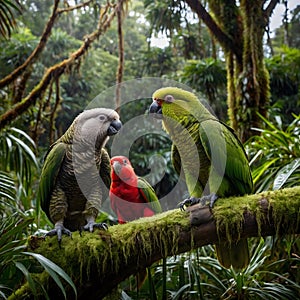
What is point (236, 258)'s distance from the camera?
1903 mm

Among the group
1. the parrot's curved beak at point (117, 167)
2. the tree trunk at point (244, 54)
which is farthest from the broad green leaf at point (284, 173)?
the tree trunk at point (244, 54)

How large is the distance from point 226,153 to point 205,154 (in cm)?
10

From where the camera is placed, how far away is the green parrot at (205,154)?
5.96ft

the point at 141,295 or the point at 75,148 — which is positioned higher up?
the point at 75,148

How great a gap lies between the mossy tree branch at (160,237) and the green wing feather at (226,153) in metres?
0.13

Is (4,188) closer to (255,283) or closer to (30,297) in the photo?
(30,297)

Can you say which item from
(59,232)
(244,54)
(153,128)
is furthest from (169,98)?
(244,54)

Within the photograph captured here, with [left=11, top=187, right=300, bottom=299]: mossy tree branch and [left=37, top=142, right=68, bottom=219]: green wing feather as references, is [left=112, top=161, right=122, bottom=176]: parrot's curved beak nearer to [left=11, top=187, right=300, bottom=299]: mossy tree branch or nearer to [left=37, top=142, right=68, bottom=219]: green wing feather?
[left=37, top=142, right=68, bottom=219]: green wing feather

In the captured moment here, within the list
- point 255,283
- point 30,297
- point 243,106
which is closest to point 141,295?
point 255,283

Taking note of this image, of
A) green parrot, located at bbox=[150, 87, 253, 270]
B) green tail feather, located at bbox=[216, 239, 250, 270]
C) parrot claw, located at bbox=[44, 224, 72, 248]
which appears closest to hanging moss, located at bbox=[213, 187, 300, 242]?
green parrot, located at bbox=[150, 87, 253, 270]

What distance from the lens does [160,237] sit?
1.69m

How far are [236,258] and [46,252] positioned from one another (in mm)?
908

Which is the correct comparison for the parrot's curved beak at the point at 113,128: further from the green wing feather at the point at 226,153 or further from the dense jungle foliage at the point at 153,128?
the dense jungle foliage at the point at 153,128

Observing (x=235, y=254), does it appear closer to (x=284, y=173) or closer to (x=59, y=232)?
(x=284, y=173)
